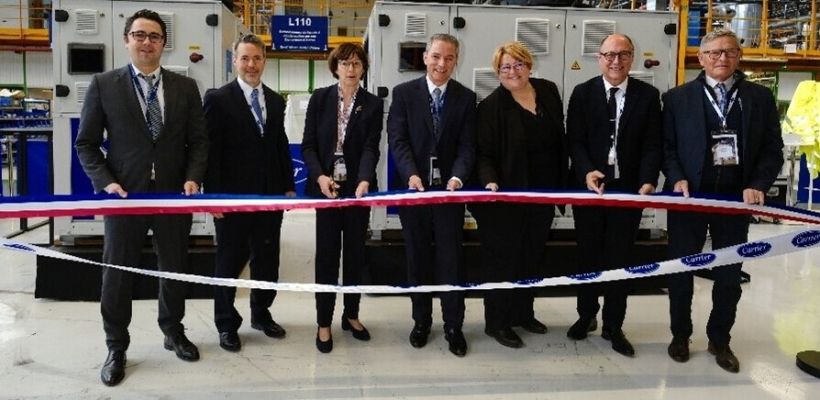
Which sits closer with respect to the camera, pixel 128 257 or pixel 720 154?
pixel 128 257

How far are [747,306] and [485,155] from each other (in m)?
2.52

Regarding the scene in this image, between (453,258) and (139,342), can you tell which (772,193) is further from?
(139,342)

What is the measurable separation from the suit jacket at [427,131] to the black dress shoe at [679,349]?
144 centimetres

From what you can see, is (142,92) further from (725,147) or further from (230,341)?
(725,147)

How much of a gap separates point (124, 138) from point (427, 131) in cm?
149

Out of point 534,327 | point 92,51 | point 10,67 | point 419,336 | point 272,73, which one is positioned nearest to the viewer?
point 419,336

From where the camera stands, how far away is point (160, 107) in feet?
10.3

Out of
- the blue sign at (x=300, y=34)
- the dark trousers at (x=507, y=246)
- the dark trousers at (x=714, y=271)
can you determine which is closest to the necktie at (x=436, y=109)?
the dark trousers at (x=507, y=246)

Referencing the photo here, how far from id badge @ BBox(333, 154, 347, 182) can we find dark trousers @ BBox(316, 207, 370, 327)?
0.54ft

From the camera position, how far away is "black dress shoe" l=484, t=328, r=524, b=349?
3612mm

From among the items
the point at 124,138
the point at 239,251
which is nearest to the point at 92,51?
the point at 124,138

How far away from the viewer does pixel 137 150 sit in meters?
3.04

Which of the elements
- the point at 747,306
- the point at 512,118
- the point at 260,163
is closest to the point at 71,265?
the point at 260,163

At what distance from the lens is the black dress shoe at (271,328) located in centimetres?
374
